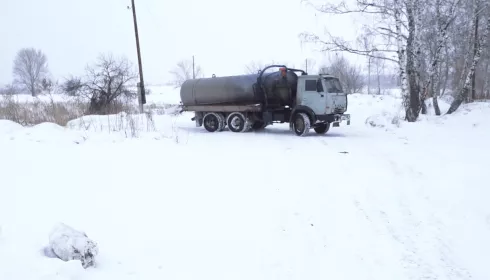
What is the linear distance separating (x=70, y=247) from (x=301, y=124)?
1165 cm

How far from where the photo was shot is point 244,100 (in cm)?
1598

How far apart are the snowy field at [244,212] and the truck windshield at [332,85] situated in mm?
5355

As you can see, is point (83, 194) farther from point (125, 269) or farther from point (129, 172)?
point (125, 269)

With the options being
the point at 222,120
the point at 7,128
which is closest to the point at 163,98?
the point at 222,120

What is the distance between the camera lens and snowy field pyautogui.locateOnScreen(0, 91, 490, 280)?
3883 mm

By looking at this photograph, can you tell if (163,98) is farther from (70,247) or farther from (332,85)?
(70,247)

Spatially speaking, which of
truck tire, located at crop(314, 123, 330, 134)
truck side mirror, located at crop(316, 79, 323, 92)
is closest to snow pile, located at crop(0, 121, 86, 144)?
truck side mirror, located at crop(316, 79, 323, 92)

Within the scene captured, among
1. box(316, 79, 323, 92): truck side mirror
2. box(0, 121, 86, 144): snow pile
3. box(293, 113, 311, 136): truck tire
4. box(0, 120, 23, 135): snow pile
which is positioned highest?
box(316, 79, 323, 92): truck side mirror

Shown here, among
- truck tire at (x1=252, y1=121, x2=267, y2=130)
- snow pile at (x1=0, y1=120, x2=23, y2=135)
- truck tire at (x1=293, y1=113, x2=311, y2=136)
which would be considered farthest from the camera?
truck tire at (x1=252, y1=121, x2=267, y2=130)

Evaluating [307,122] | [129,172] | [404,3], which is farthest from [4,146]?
[404,3]

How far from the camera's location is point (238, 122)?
54.4 ft

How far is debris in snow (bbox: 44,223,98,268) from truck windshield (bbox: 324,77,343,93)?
464 inches

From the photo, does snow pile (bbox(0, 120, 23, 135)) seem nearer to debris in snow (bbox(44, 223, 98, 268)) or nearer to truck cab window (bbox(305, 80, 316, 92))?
debris in snow (bbox(44, 223, 98, 268))

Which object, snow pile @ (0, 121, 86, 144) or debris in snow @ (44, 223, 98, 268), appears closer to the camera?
debris in snow @ (44, 223, 98, 268)
